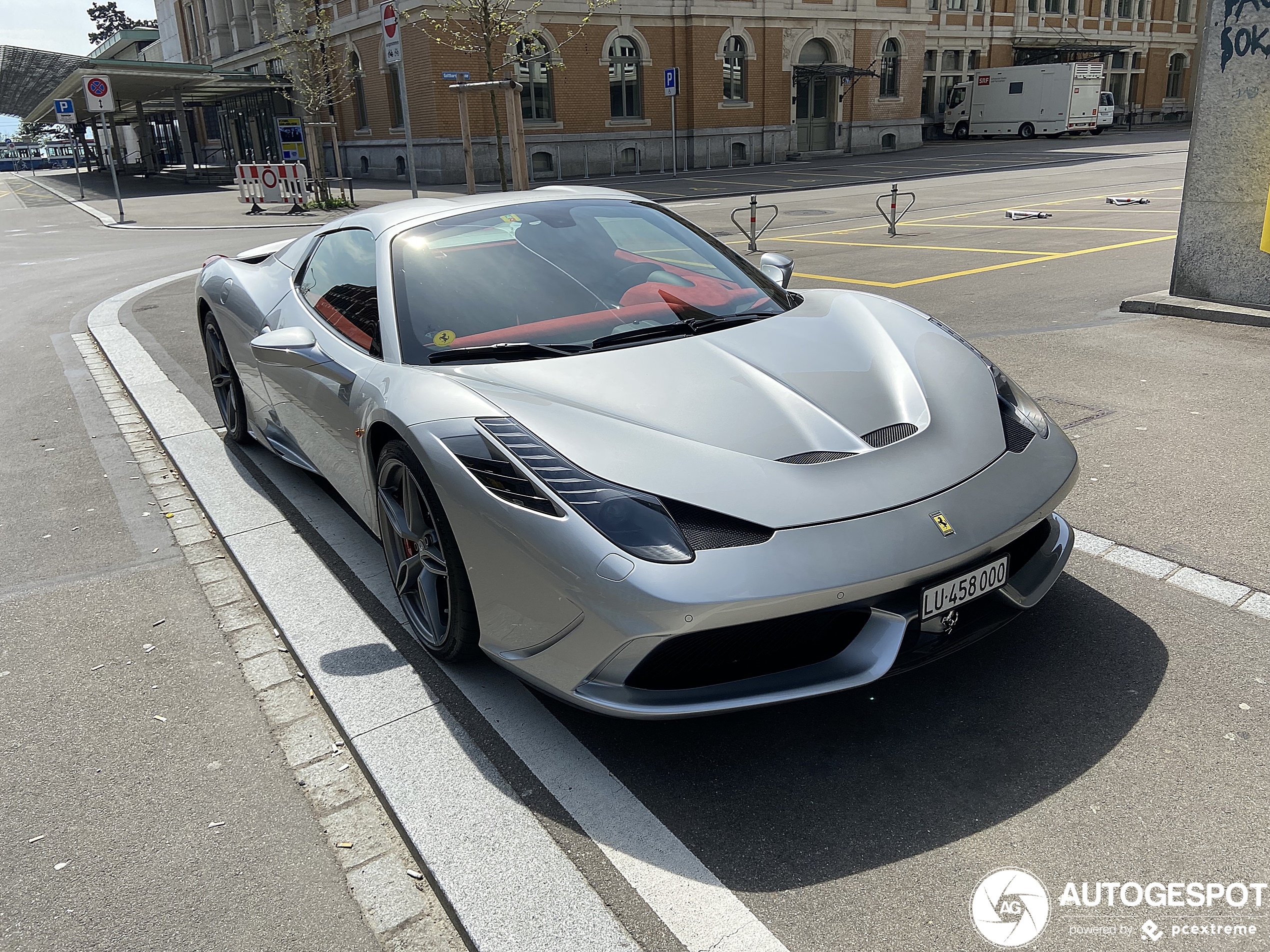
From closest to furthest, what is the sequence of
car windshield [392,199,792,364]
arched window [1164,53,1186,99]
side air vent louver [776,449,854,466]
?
side air vent louver [776,449,854,466] → car windshield [392,199,792,364] → arched window [1164,53,1186,99]

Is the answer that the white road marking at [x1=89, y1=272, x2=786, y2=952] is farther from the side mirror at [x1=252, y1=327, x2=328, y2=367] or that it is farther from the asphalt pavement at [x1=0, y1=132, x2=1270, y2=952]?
the side mirror at [x1=252, y1=327, x2=328, y2=367]

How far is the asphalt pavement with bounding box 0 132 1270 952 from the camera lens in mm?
2203

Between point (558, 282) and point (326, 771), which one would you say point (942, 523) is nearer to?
point (558, 282)

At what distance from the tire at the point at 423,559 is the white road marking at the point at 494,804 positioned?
0.49 ft

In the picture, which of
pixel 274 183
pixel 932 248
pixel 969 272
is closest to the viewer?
pixel 969 272

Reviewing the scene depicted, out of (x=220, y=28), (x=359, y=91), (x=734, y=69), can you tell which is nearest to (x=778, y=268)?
(x=734, y=69)

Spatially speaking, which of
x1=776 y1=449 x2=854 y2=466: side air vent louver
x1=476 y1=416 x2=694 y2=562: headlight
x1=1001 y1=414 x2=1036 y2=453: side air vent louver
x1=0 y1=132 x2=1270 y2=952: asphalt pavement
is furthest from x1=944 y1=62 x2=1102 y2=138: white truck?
x1=476 y1=416 x2=694 y2=562: headlight

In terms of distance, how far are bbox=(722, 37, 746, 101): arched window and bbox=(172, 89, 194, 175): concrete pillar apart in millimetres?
22535

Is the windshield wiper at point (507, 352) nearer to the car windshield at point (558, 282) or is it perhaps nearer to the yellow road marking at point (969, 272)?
the car windshield at point (558, 282)

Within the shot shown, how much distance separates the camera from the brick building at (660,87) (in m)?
31.2

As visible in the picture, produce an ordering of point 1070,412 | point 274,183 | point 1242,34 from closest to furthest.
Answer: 1. point 1070,412
2. point 1242,34
3. point 274,183

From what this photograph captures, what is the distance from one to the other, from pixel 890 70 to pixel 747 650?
43235mm

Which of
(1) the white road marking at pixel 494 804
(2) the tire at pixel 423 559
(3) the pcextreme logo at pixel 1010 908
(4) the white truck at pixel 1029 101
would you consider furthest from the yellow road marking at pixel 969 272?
(4) the white truck at pixel 1029 101

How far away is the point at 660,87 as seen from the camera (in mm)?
34344
